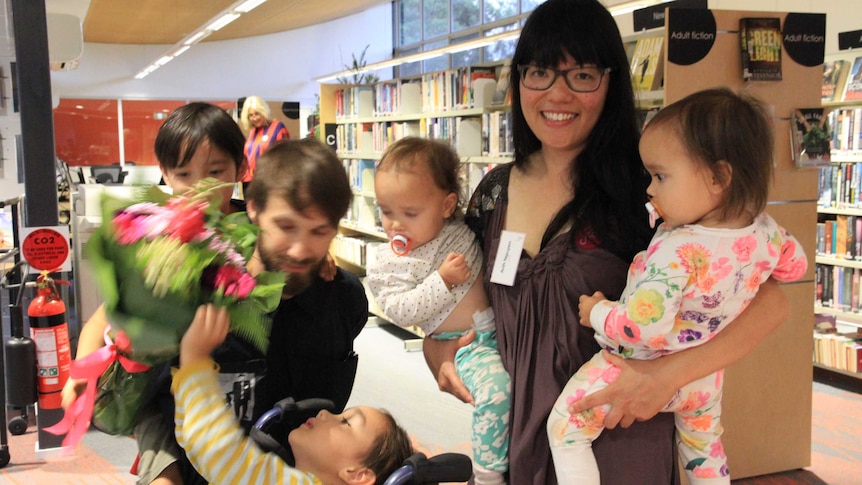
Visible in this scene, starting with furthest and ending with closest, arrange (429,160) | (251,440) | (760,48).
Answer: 1. (760,48)
2. (429,160)
3. (251,440)

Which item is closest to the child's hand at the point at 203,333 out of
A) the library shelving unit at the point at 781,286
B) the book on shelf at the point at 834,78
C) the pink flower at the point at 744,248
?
the pink flower at the point at 744,248

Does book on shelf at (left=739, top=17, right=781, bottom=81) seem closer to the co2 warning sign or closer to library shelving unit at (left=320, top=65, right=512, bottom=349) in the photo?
library shelving unit at (left=320, top=65, right=512, bottom=349)

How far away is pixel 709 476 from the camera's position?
5.92 feet

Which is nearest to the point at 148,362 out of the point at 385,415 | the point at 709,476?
the point at 385,415

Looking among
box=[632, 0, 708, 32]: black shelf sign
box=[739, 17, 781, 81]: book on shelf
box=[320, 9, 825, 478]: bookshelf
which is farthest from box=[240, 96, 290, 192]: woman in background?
box=[739, 17, 781, 81]: book on shelf

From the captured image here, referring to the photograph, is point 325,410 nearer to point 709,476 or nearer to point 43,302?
point 709,476

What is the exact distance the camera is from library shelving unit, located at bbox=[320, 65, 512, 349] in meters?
6.06

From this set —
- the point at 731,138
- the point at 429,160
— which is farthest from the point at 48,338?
the point at 731,138

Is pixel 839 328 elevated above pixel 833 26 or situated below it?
below

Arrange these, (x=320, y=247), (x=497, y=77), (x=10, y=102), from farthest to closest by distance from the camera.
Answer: (x=497, y=77) < (x=10, y=102) < (x=320, y=247)

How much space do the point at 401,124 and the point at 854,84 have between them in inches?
153

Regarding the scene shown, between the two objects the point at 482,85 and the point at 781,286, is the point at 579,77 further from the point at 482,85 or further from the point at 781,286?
the point at 482,85

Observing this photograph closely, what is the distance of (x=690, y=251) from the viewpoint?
4.98 feet

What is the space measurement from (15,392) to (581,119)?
3714mm
